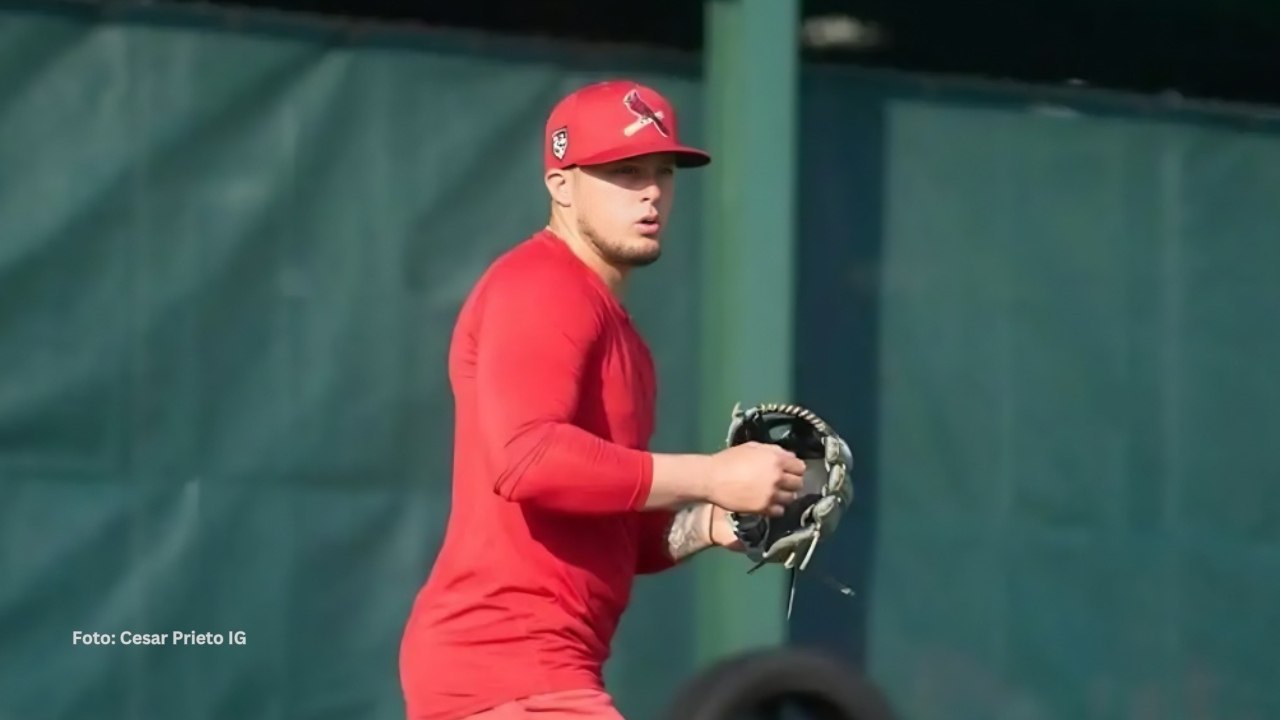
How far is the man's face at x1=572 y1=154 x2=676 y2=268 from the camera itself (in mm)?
3605

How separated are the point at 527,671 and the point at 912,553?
2.31 meters

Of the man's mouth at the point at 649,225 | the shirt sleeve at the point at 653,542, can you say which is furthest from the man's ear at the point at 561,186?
the shirt sleeve at the point at 653,542

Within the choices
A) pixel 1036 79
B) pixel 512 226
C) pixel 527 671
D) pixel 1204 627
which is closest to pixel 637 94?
pixel 527 671

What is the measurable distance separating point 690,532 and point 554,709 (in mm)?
525

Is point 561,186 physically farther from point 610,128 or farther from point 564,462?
point 564,462

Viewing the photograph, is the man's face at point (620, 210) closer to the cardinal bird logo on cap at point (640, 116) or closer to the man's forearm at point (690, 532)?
the cardinal bird logo on cap at point (640, 116)

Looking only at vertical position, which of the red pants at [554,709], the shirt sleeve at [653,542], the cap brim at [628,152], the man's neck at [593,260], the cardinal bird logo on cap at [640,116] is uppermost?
the cardinal bird logo on cap at [640,116]

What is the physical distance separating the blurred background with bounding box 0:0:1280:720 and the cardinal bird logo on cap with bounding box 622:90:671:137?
5.10 ft

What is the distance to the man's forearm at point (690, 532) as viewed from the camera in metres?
3.79

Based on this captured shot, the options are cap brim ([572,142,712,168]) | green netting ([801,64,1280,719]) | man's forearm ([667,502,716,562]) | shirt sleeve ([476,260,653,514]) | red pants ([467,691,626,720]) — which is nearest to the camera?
shirt sleeve ([476,260,653,514])

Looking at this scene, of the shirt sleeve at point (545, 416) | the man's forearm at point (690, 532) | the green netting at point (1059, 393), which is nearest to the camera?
the shirt sleeve at point (545, 416)

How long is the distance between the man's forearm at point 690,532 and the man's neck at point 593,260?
0.43 m

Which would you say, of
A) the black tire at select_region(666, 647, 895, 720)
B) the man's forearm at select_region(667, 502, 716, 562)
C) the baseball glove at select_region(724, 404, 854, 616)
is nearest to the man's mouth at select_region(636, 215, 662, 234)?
the baseball glove at select_region(724, 404, 854, 616)

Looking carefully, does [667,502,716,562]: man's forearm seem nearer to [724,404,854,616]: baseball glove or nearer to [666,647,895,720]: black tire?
[724,404,854,616]: baseball glove
